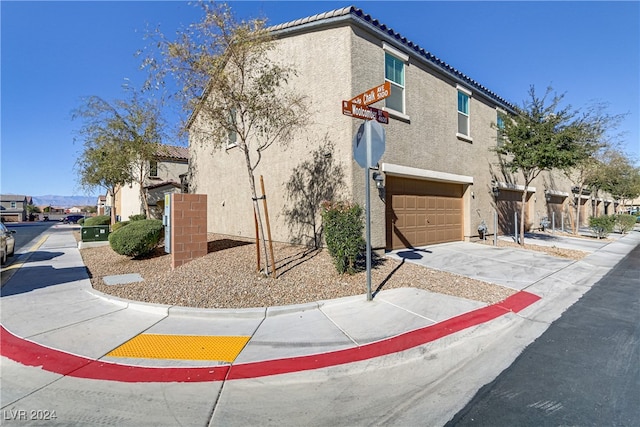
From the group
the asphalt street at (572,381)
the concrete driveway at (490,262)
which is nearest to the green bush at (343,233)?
the concrete driveway at (490,262)

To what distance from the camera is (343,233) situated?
20.2 ft

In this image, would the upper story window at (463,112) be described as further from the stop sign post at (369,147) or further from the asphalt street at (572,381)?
the asphalt street at (572,381)

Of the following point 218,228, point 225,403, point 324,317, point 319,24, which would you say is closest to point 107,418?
point 225,403

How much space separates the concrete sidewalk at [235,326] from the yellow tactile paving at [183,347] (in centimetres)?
4

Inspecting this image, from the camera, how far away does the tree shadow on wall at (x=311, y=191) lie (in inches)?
342

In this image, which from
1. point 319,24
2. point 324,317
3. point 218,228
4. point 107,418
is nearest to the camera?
point 107,418

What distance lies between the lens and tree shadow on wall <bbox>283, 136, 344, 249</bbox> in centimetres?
868

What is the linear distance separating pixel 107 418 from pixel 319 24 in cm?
977

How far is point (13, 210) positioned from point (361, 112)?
8225cm

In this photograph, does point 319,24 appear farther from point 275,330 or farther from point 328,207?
point 275,330

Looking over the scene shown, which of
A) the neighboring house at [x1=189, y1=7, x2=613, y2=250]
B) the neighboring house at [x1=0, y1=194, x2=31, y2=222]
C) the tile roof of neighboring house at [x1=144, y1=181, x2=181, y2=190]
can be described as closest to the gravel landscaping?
the neighboring house at [x1=189, y1=7, x2=613, y2=250]

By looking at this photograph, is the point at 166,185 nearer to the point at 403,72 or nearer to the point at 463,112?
the point at 403,72

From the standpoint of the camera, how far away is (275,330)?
13.8ft

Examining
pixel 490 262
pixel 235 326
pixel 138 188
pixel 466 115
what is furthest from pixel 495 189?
pixel 138 188
